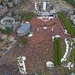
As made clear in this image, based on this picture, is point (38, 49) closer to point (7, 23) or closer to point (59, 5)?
point (7, 23)


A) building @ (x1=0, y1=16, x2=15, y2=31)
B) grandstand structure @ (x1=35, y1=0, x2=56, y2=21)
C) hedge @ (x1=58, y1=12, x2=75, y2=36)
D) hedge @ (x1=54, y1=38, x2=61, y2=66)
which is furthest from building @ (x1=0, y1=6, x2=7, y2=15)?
hedge @ (x1=54, y1=38, x2=61, y2=66)

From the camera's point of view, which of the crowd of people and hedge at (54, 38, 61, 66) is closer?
hedge at (54, 38, 61, 66)

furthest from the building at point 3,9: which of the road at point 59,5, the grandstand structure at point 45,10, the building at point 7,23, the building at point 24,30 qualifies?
the road at point 59,5

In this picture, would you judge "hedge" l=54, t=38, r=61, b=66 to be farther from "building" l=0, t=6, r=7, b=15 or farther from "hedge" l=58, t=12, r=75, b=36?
"building" l=0, t=6, r=7, b=15

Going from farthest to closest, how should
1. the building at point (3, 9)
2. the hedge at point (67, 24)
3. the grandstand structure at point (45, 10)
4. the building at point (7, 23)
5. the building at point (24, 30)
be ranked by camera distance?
the building at point (3, 9), the grandstand structure at point (45, 10), the building at point (7, 23), the hedge at point (67, 24), the building at point (24, 30)

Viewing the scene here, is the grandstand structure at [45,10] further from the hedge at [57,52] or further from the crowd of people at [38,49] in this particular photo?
the hedge at [57,52]

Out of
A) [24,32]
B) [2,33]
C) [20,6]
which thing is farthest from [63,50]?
[20,6]

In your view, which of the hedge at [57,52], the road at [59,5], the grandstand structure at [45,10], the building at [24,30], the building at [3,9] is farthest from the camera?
the road at [59,5]

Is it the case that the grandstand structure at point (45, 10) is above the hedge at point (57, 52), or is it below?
below

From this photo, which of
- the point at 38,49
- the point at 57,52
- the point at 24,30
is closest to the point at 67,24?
the point at 24,30
